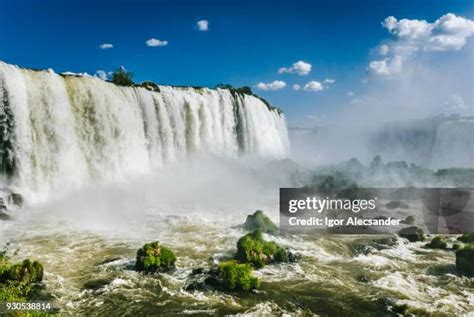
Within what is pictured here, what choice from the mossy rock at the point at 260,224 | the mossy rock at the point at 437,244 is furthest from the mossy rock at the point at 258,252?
the mossy rock at the point at 437,244

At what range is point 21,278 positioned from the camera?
1197 cm

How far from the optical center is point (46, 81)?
23.8 m

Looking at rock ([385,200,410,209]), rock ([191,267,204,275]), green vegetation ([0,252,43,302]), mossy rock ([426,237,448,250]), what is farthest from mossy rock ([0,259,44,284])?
rock ([385,200,410,209])

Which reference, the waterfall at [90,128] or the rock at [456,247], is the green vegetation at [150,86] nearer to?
the waterfall at [90,128]

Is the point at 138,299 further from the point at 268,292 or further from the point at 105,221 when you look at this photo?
the point at 105,221

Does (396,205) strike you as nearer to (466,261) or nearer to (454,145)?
(466,261)

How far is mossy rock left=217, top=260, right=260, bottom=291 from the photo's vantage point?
1239cm

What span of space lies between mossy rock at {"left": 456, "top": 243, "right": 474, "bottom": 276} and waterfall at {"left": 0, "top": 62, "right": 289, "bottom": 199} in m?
20.1

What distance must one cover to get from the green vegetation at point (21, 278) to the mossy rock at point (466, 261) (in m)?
13.6

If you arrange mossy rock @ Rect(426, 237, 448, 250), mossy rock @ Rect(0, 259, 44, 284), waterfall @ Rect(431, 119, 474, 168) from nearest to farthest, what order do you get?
1. mossy rock @ Rect(0, 259, 44, 284)
2. mossy rock @ Rect(426, 237, 448, 250)
3. waterfall @ Rect(431, 119, 474, 168)

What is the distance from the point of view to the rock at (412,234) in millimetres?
18906

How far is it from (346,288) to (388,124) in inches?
2468

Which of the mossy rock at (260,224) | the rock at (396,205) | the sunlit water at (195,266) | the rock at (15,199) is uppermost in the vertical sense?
the rock at (15,199)

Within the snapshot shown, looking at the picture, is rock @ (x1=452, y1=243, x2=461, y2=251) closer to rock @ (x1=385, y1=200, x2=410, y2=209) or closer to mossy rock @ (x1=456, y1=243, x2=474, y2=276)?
mossy rock @ (x1=456, y1=243, x2=474, y2=276)
